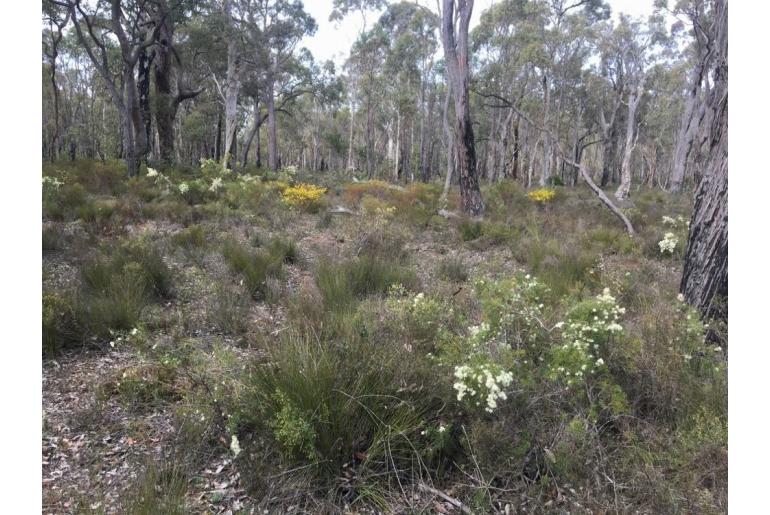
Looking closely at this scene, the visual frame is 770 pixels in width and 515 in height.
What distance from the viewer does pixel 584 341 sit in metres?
2.63

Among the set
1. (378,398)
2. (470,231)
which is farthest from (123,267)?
(470,231)

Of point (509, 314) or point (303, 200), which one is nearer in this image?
point (509, 314)

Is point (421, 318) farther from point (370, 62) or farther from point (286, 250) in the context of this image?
point (370, 62)

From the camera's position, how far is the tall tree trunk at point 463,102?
995cm

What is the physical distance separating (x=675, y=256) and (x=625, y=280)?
8.45ft

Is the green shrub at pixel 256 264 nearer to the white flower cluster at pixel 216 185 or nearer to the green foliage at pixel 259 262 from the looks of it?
the green foliage at pixel 259 262

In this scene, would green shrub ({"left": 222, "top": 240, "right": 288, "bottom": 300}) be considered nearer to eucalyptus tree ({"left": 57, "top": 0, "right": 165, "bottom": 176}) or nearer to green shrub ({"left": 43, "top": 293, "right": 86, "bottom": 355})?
green shrub ({"left": 43, "top": 293, "right": 86, "bottom": 355})

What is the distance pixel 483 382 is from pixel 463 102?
28.6 ft

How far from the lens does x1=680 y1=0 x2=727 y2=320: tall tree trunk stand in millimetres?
3383

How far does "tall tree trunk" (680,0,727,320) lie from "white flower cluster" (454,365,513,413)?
7.60 ft

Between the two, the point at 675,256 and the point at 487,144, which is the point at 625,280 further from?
the point at 487,144

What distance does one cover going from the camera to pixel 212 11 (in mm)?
16453

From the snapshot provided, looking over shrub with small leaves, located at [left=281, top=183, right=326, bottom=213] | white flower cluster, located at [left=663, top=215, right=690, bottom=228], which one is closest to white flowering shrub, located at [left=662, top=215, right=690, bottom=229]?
white flower cluster, located at [left=663, top=215, right=690, bottom=228]

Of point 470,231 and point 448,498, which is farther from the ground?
point 470,231
